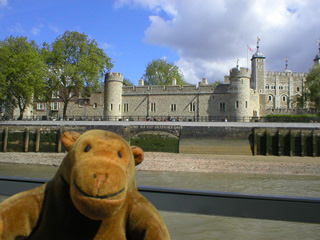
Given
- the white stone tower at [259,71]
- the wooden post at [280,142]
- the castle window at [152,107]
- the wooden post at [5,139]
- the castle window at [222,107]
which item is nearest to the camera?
the wooden post at [280,142]

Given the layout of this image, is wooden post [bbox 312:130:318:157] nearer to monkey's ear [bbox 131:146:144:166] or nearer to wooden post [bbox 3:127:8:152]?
monkey's ear [bbox 131:146:144:166]

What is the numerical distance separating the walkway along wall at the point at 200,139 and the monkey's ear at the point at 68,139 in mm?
18863

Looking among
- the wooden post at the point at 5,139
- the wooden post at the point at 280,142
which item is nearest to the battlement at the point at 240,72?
the wooden post at the point at 280,142

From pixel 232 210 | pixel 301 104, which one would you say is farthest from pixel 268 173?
pixel 301 104

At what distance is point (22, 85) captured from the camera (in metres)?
26.4

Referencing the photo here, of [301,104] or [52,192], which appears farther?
[301,104]

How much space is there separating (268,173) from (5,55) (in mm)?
23898

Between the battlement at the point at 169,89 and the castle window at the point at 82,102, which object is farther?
the castle window at the point at 82,102

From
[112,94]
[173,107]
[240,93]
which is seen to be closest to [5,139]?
[112,94]

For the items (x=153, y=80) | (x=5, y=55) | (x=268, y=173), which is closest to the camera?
(x=268, y=173)

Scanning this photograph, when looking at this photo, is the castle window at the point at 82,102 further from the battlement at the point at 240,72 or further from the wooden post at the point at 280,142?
the wooden post at the point at 280,142

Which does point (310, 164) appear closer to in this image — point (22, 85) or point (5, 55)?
point (22, 85)

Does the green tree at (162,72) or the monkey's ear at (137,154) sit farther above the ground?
the green tree at (162,72)

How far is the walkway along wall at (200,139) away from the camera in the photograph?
19812mm
